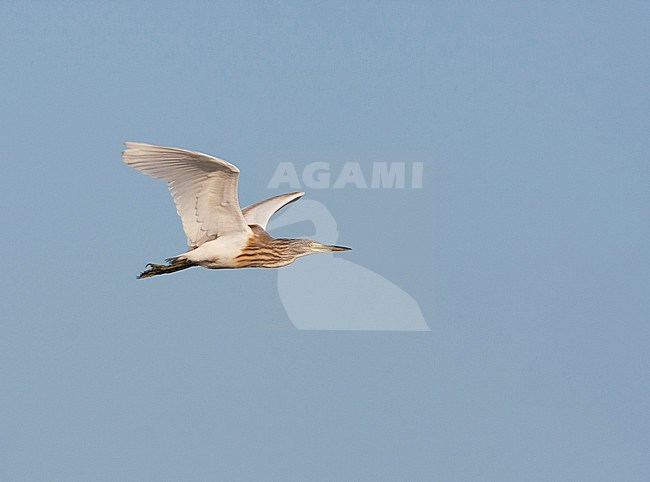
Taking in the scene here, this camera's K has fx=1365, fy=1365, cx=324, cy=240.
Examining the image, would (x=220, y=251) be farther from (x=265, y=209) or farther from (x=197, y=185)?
(x=265, y=209)

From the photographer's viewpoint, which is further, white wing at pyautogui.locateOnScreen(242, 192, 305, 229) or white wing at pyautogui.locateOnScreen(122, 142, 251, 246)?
white wing at pyautogui.locateOnScreen(242, 192, 305, 229)

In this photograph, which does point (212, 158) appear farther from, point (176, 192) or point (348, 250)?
point (348, 250)

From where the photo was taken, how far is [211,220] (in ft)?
47.9

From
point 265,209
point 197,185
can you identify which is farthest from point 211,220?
point 265,209

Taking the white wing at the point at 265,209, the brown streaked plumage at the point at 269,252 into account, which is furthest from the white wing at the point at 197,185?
the white wing at the point at 265,209

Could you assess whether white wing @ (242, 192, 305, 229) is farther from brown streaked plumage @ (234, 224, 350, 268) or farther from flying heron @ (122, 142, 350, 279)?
brown streaked plumage @ (234, 224, 350, 268)

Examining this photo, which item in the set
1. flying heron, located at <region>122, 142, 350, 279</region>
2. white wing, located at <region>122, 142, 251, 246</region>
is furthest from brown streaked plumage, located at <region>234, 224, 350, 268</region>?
white wing, located at <region>122, 142, 251, 246</region>

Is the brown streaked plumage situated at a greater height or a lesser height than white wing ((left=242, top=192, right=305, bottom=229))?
lesser

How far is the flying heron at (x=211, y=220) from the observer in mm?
13664

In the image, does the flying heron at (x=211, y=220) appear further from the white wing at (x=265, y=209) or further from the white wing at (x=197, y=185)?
the white wing at (x=265, y=209)

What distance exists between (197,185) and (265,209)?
2.05 m

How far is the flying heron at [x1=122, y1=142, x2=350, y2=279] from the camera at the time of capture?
1366 centimetres

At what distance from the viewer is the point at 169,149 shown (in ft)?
43.8

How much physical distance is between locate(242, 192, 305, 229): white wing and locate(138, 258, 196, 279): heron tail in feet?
4.08
